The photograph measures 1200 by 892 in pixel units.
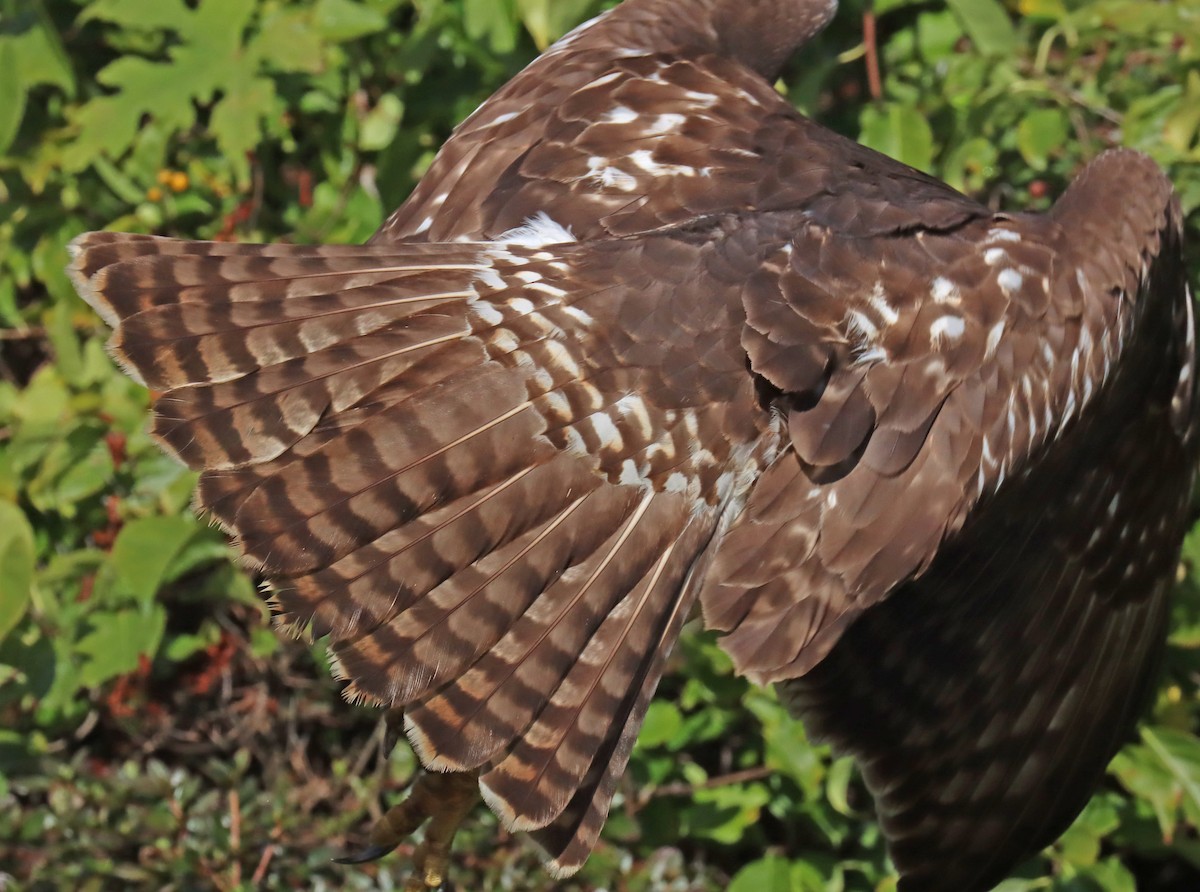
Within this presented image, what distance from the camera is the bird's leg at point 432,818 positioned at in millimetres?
2828

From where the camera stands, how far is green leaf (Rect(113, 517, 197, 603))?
3336 mm

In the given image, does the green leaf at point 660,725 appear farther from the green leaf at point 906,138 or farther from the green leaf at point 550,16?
the green leaf at point 550,16

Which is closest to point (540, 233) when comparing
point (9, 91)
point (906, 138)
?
point (906, 138)

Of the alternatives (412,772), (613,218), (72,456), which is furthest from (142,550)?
(613,218)

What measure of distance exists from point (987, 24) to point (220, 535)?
6.52 ft

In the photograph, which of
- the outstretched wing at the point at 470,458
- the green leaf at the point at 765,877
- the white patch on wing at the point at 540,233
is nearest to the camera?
the outstretched wing at the point at 470,458

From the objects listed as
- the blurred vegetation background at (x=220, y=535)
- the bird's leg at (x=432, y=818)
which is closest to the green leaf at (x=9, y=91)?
the blurred vegetation background at (x=220, y=535)

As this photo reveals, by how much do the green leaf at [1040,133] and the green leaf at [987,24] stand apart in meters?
0.16

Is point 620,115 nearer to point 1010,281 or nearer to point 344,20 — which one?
point 1010,281

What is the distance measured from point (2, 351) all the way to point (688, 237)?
2.57 metres

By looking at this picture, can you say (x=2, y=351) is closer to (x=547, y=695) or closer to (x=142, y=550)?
(x=142, y=550)

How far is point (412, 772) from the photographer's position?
3.79 metres

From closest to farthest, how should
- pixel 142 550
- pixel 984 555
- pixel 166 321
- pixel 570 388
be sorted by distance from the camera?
pixel 166 321 < pixel 570 388 < pixel 984 555 < pixel 142 550

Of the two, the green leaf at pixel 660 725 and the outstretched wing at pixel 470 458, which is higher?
the outstretched wing at pixel 470 458
